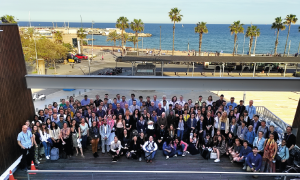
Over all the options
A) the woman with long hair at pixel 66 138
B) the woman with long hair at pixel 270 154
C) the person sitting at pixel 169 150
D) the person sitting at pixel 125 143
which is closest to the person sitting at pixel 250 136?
the woman with long hair at pixel 270 154

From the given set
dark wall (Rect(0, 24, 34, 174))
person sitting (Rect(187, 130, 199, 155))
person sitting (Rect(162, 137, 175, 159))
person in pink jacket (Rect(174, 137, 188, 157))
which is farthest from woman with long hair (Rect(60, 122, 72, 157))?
person sitting (Rect(187, 130, 199, 155))

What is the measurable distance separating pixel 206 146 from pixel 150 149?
7.22 feet

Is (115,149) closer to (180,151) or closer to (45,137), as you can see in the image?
(180,151)

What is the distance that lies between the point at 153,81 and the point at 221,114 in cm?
308

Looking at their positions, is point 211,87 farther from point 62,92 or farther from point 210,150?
point 62,92

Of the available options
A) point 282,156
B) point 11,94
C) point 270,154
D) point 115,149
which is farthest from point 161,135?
point 11,94

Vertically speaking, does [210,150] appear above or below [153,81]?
below

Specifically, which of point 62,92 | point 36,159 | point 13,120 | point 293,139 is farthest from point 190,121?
point 62,92

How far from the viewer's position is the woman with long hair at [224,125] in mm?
8633

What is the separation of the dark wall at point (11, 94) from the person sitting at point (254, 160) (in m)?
8.10

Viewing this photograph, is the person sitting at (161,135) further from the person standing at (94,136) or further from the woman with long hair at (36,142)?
the woman with long hair at (36,142)

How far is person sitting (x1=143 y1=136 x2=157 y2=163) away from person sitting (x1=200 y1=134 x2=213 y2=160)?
187cm

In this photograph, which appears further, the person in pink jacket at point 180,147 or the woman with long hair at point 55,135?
the person in pink jacket at point 180,147

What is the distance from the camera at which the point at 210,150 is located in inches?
327
